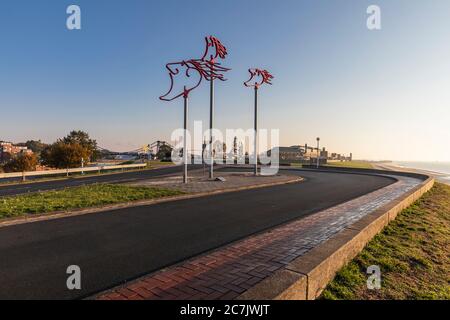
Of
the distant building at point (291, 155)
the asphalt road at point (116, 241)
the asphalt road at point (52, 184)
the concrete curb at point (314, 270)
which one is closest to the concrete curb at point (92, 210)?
the asphalt road at point (116, 241)

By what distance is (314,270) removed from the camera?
3.48 metres

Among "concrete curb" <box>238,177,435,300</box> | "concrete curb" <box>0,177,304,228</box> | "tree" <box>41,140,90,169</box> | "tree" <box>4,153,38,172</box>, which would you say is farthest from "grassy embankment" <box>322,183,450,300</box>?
"tree" <box>4,153,38,172</box>

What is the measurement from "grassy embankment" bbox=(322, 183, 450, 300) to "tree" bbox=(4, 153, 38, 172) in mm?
44651

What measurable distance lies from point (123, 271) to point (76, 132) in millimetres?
64302

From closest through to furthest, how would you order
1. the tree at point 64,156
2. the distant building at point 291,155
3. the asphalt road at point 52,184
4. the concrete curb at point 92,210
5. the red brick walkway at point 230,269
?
the red brick walkway at point 230,269 → the concrete curb at point 92,210 → the asphalt road at point 52,184 → the tree at point 64,156 → the distant building at point 291,155

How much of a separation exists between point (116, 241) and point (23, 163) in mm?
42868

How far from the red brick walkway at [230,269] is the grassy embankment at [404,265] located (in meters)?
0.85

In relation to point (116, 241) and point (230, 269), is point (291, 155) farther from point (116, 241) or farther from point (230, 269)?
point (230, 269)

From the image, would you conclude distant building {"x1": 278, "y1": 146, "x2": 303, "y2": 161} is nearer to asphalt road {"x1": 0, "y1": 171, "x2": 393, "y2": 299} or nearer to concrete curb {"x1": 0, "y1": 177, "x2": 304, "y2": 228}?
Answer: concrete curb {"x1": 0, "y1": 177, "x2": 304, "y2": 228}

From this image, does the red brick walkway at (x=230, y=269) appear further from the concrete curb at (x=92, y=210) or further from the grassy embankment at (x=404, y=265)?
the concrete curb at (x=92, y=210)

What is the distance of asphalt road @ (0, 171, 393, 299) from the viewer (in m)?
3.85

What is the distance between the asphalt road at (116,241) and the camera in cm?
385

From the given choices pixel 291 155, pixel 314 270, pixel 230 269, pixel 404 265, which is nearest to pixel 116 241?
pixel 230 269
